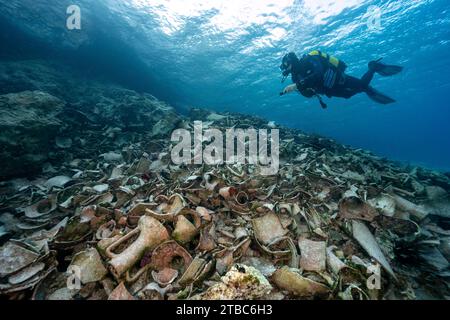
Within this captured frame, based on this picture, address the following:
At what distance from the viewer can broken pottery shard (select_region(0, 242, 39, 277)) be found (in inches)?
111

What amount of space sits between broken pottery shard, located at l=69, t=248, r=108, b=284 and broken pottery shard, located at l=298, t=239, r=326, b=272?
2.62m

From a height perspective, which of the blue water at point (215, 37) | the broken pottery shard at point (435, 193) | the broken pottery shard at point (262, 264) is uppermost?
the blue water at point (215, 37)

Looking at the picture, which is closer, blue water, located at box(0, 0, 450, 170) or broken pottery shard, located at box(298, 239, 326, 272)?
broken pottery shard, located at box(298, 239, 326, 272)

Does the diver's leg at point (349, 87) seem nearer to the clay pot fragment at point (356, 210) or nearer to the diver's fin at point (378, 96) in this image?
the diver's fin at point (378, 96)

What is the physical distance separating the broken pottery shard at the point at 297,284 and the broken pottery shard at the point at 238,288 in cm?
34

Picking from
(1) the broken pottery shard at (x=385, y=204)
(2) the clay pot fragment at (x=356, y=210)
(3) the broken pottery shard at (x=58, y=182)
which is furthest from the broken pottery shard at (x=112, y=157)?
(1) the broken pottery shard at (x=385, y=204)

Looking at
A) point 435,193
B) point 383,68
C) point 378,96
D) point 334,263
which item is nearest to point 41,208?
point 334,263

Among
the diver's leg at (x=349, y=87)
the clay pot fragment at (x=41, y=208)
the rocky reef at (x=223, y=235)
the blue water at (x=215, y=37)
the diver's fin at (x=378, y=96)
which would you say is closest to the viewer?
the rocky reef at (x=223, y=235)

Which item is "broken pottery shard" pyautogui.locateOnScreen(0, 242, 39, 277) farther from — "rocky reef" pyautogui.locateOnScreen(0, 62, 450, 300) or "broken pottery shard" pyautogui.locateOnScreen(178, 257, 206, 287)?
"broken pottery shard" pyautogui.locateOnScreen(178, 257, 206, 287)

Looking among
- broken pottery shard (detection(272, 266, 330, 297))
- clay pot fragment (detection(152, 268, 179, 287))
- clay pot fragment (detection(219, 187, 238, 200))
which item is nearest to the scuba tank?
clay pot fragment (detection(219, 187, 238, 200))

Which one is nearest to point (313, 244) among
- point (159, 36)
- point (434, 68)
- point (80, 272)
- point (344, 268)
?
point (344, 268)

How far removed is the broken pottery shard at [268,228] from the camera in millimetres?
3325

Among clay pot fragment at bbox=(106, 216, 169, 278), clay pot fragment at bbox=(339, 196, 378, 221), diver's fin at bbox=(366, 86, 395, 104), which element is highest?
diver's fin at bbox=(366, 86, 395, 104)

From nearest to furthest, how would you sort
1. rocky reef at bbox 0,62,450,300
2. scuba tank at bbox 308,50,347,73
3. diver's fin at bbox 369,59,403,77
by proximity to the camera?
rocky reef at bbox 0,62,450,300, scuba tank at bbox 308,50,347,73, diver's fin at bbox 369,59,403,77
